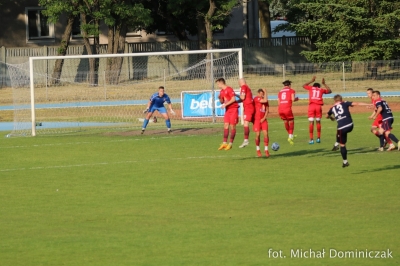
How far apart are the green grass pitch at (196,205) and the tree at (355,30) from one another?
22.0 m

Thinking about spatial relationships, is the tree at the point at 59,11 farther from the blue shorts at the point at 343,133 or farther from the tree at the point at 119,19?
the blue shorts at the point at 343,133

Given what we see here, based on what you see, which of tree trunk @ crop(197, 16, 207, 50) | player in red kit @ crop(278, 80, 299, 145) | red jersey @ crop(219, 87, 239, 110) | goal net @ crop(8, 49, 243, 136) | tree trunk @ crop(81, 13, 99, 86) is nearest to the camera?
red jersey @ crop(219, 87, 239, 110)

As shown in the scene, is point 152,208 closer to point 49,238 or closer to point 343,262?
point 49,238

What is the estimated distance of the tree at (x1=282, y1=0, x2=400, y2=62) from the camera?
47.3 meters

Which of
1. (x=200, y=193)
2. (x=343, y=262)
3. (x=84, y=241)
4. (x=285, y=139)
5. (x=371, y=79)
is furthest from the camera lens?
(x=371, y=79)

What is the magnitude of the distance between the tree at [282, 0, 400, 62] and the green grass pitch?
22.0m

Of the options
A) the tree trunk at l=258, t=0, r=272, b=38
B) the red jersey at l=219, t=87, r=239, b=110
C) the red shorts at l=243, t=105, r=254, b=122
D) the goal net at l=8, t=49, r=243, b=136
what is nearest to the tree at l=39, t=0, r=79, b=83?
the goal net at l=8, t=49, r=243, b=136

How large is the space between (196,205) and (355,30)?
34443 mm

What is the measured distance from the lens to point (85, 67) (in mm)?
49812

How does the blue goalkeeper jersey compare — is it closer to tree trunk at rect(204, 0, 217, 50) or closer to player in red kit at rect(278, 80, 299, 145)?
player in red kit at rect(278, 80, 299, 145)

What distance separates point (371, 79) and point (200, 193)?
3002 cm

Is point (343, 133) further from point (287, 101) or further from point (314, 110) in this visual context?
point (314, 110)

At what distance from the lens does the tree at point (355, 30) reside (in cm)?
4728

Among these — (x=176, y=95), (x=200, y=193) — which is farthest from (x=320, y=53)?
(x=200, y=193)
